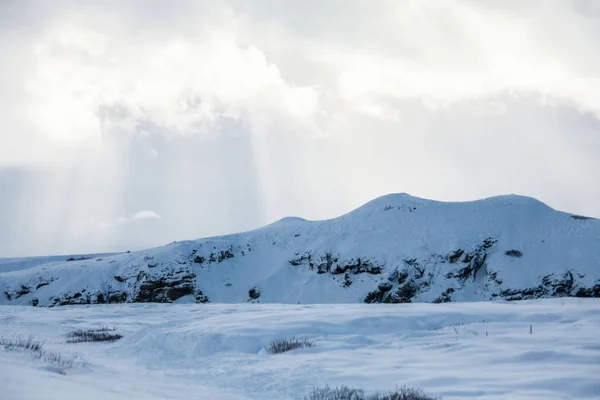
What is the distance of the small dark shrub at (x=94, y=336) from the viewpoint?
1434cm

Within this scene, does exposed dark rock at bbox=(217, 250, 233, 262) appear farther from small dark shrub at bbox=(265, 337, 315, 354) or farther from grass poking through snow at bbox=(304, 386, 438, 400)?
grass poking through snow at bbox=(304, 386, 438, 400)

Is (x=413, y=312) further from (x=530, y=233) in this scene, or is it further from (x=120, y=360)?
(x=530, y=233)

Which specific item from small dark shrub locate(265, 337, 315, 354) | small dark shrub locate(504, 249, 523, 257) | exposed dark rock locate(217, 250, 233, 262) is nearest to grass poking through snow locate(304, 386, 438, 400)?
small dark shrub locate(265, 337, 315, 354)

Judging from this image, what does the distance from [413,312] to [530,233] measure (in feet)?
114

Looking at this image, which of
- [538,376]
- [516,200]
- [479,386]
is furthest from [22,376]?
[516,200]

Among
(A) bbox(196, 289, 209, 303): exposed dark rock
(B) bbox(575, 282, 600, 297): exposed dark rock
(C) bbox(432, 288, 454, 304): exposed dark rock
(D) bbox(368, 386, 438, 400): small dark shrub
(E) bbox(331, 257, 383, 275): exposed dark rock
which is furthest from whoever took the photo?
(A) bbox(196, 289, 209, 303): exposed dark rock

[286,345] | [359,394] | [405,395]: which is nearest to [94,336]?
[286,345]

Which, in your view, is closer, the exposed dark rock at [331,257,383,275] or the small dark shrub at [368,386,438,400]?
the small dark shrub at [368,386,438,400]

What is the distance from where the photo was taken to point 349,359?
8.71 metres

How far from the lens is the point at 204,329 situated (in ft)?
42.7

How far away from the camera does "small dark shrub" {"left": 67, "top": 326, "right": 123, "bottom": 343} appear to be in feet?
47.1

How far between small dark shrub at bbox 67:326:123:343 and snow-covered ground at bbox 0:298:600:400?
1.60ft

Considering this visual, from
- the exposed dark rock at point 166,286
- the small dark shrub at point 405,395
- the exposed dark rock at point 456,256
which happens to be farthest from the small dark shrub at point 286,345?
the exposed dark rock at point 166,286

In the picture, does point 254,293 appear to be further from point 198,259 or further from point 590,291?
point 590,291
